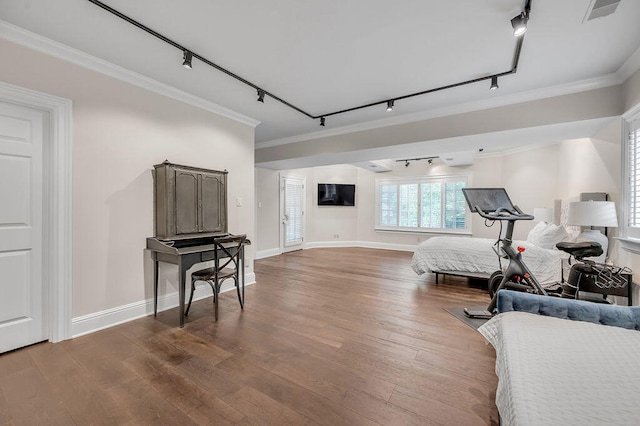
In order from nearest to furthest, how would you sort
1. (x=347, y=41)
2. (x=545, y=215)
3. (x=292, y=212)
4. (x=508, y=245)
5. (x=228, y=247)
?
(x=347, y=41), (x=508, y=245), (x=228, y=247), (x=545, y=215), (x=292, y=212)

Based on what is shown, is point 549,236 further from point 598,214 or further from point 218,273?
point 218,273

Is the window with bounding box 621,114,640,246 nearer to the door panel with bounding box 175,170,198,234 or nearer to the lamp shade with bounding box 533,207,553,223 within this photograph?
the lamp shade with bounding box 533,207,553,223

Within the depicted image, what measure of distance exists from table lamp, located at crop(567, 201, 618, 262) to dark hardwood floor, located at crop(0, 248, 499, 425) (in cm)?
152

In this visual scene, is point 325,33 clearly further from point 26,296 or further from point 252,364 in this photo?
point 26,296

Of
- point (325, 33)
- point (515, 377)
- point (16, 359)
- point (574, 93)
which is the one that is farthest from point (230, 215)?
point (574, 93)

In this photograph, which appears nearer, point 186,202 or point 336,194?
point 186,202

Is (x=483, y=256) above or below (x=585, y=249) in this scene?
below

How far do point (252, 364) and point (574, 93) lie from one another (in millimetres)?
4343

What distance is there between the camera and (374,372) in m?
1.96

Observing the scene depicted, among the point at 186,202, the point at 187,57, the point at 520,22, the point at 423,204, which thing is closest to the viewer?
the point at 520,22

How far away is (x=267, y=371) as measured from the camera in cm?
196

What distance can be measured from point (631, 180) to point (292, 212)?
6134 millimetres

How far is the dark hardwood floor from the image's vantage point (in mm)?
1562

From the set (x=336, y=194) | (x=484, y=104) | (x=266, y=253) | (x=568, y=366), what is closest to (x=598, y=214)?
(x=484, y=104)
